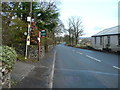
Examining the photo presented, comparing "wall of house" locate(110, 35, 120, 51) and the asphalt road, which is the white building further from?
the asphalt road

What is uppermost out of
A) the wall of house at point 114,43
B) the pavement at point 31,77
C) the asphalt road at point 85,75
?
the wall of house at point 114,43

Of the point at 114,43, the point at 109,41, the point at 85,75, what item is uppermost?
the point at 109,41

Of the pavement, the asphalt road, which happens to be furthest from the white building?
the pavement

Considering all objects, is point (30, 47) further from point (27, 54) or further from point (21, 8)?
point (21, 8)

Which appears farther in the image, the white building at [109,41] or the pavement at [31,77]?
the white building at [109,41]

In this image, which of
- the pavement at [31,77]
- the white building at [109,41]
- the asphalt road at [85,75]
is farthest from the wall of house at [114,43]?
the pavement at [31,77]

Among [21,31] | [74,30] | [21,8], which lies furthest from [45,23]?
[74,30]

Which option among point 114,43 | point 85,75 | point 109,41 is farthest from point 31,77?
point 109,41

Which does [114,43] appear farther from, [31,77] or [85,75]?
[31,77]

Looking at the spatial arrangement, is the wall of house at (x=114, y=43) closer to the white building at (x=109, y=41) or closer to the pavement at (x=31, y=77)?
the white building at (x=109, y=41)

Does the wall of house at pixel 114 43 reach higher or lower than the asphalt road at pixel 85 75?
higher

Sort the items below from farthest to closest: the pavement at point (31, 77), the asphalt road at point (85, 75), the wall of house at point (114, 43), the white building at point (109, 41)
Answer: the white building at point (109, 41) < the wall of house at point (114, 43) < the asphalt road at point (85, 75) < the pavement at point (31, 77)

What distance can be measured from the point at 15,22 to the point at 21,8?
5.52 metres

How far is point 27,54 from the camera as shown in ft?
37.2
